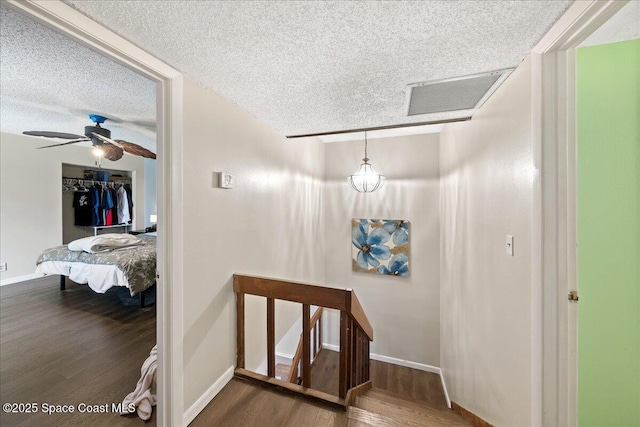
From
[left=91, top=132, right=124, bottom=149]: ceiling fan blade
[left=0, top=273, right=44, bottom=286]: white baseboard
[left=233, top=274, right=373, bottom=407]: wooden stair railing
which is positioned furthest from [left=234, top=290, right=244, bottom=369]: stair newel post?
[left=0, top=273, right=44, bottom=286]: white baseboard

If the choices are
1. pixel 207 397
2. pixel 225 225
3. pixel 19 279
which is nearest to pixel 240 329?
→ pixel 207 397

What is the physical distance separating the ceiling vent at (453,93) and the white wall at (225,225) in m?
1.31

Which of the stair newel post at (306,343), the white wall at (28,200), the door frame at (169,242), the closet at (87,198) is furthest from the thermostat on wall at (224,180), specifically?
the closet at (87,198)

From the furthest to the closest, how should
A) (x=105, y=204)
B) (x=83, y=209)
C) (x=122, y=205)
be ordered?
(x=122, y=205) < (x=105, y=204) < (x=83, y=209)

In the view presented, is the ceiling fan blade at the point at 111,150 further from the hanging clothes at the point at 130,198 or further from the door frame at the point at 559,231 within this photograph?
the door frame at the point at 559,231

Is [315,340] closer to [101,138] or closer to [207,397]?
[207,397]

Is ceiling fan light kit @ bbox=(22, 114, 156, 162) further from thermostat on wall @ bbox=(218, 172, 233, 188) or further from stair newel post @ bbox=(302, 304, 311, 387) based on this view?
stair newel post @ bbox=(302, 304, 311, 387)

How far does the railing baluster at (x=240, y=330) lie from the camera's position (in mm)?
1809

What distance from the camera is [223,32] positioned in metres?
1.04

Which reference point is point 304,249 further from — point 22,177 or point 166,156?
point 22,177

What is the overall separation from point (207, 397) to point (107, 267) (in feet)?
7.41

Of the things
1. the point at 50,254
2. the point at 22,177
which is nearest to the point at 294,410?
the point at 50,254

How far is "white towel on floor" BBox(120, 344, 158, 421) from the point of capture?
146cm

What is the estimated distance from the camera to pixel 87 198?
15.9 ft
